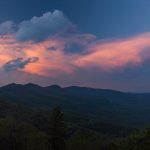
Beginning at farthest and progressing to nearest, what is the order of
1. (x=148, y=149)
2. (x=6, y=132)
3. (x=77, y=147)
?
(x=6, y=132) → (x=77, y=147) → (x=148, y=149)

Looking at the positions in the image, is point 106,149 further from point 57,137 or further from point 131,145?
point 131,145

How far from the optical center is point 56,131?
3093 inches

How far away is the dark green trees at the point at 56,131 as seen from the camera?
7850cm

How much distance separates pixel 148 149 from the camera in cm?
5153

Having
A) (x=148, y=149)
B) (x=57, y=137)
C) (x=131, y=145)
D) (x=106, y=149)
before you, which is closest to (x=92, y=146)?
(x=106, y=149)

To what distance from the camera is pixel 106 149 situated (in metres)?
92.9

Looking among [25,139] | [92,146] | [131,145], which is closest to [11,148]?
[25,139]

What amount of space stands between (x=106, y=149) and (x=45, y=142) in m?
20.9

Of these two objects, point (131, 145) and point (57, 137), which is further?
point (57, 137)

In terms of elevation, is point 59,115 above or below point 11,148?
above

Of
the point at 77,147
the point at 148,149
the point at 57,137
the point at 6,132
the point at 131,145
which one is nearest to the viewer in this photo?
the point at 148,149

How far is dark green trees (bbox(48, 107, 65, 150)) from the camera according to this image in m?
78.5

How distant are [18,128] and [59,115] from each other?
69.7 ft

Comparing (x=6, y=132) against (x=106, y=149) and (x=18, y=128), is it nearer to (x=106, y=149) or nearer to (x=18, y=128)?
(x=18, y=128)
